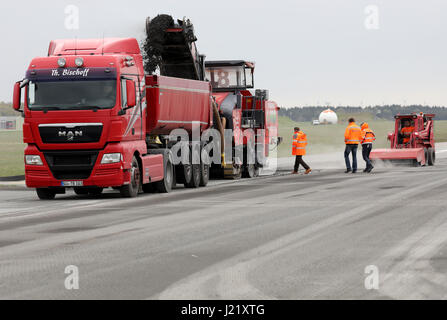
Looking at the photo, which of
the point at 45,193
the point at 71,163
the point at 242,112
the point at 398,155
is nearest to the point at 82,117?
the point at 71,163

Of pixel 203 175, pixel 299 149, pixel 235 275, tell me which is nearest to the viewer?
pixel 235 275

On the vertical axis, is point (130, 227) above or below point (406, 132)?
below

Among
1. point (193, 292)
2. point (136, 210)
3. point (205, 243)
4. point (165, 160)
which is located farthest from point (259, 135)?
point (193, 292)

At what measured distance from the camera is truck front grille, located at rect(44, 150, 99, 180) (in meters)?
18.6

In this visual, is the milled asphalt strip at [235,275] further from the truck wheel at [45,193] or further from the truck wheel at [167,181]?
the truck wheel at [167,181]

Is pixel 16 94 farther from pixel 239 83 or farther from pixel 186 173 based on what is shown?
pixel 239 83

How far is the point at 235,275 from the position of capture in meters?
8.16

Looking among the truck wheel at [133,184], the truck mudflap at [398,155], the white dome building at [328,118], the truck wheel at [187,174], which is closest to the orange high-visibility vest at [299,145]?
the truck mudflap at [398,155]

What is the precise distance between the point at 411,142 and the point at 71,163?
18891 millimetres

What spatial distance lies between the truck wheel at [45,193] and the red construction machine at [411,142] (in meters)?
16.6

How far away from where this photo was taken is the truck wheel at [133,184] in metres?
19.4

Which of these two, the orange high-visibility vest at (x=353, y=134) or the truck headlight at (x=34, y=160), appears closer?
the truck headlight at (x=34, y=160)

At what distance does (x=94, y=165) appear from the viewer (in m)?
18.6

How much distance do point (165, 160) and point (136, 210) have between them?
569 centimetres
